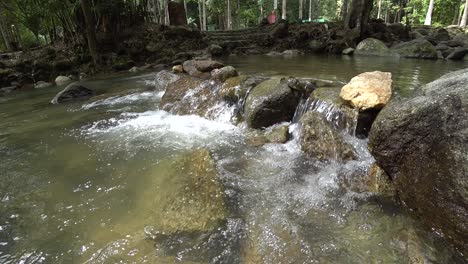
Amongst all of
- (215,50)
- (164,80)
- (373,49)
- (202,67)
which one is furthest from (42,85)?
(373,49)

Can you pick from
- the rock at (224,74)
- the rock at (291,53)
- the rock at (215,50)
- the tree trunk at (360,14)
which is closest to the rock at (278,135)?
the rock at (224,74)

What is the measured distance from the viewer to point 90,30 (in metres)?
11.4

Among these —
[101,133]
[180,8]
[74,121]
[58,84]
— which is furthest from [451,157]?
[180,8]

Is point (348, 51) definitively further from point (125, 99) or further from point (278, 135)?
point (278, 135)

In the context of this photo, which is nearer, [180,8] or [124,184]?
[124,184]

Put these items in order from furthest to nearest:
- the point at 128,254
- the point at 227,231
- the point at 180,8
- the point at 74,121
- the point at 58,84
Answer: the point at 180,8
the point at 58,84
the point at 74,121
the point at 227,231
the point at 128,254

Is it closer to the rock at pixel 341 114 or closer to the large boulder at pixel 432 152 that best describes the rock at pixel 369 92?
the rock at pixel 341 114

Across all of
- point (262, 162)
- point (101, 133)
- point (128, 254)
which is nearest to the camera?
point (128, 254)

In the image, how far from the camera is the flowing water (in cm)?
255

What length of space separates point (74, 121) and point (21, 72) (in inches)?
279

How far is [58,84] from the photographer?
11117 millimetres

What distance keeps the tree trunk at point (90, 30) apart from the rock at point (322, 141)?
988 centimetres

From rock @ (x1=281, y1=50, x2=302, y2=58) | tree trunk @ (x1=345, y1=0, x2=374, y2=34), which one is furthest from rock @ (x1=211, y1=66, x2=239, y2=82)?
tree trunk @ (x1=345, y1=0, x2=374, y2=34)

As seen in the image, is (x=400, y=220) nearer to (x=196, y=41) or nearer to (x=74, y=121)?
(x=74, y=121)
